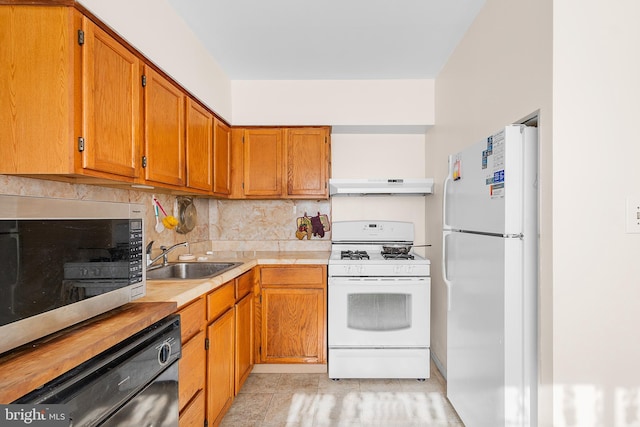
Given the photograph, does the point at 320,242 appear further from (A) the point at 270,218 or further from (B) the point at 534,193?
(B) the point at 534,193

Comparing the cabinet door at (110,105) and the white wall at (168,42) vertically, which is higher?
the white wall at (168,42)

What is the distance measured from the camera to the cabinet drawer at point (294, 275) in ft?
9.42

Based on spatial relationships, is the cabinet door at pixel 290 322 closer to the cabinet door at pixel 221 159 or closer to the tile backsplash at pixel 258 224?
the tile backsplash at pixel 258 224

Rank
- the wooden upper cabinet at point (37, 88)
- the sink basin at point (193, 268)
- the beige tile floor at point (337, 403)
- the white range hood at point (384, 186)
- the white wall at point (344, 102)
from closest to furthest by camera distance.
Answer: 1. the wooden upper cabinet at point (37, 88)
2. the beige tile floor at point (337, 403)
3. the sink basin at point (193, 268)
4. the white range hood at point (384, 186)
5. the white wall at point (344, 102)

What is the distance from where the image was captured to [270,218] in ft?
11.6

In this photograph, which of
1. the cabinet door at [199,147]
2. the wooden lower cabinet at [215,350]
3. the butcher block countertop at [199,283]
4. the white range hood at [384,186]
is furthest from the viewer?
the white range hood at [384,186]

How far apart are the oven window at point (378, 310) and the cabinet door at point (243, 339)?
74cm

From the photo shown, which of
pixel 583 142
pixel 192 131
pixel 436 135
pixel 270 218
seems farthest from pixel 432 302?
pixel 192 131

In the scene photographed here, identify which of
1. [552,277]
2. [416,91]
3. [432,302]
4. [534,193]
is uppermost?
[416,91]

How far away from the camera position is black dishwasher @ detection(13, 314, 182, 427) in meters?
0.89

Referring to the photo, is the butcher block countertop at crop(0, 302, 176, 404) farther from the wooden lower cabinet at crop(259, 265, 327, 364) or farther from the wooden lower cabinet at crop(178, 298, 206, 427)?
the wooden lower cabinet at crop(259, 265, 327, 364)

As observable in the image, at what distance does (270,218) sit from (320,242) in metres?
0.53

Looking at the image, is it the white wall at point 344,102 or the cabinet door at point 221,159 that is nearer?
the cabinet door at point 221,159
